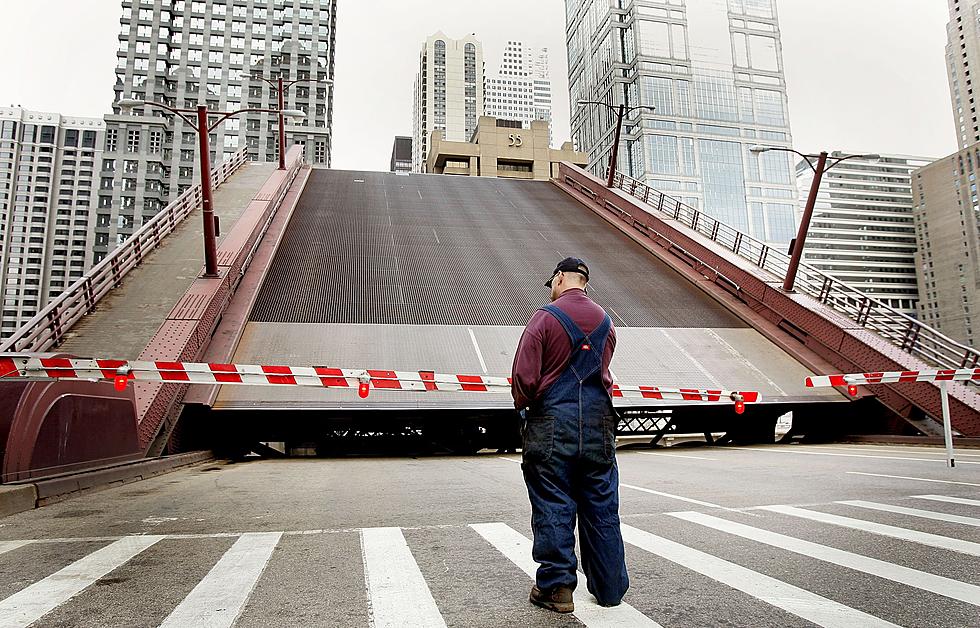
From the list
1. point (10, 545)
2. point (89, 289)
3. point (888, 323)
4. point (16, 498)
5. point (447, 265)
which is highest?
point (447, 265)

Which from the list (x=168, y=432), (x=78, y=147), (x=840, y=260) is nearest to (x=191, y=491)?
(x=168, y=432)

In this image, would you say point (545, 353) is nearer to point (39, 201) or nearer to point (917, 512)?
point (917, 512)

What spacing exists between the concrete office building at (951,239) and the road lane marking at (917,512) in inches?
5864

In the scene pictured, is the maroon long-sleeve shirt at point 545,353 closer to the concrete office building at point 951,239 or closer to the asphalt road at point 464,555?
the asphalt road at point 464,555

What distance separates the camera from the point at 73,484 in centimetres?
792

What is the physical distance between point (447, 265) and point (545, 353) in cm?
1594

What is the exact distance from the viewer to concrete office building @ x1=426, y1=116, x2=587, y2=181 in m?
90.8

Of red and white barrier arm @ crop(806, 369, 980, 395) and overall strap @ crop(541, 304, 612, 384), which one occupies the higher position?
overall strap @ crop(541, 304, 612, 384)

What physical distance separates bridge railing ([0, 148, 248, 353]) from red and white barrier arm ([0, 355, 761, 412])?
415 cm

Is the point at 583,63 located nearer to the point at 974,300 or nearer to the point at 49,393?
the point at 974,300

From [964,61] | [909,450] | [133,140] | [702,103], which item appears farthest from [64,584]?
[964,61]

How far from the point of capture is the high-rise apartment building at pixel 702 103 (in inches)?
4289

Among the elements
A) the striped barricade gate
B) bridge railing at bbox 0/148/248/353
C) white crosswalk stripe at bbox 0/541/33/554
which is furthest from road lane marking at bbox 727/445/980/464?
bridge railing at bbox 0/148/248/353

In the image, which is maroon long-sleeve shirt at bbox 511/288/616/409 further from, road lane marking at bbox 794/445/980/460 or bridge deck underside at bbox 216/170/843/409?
road lane marking at bbox 794/445/980/460
